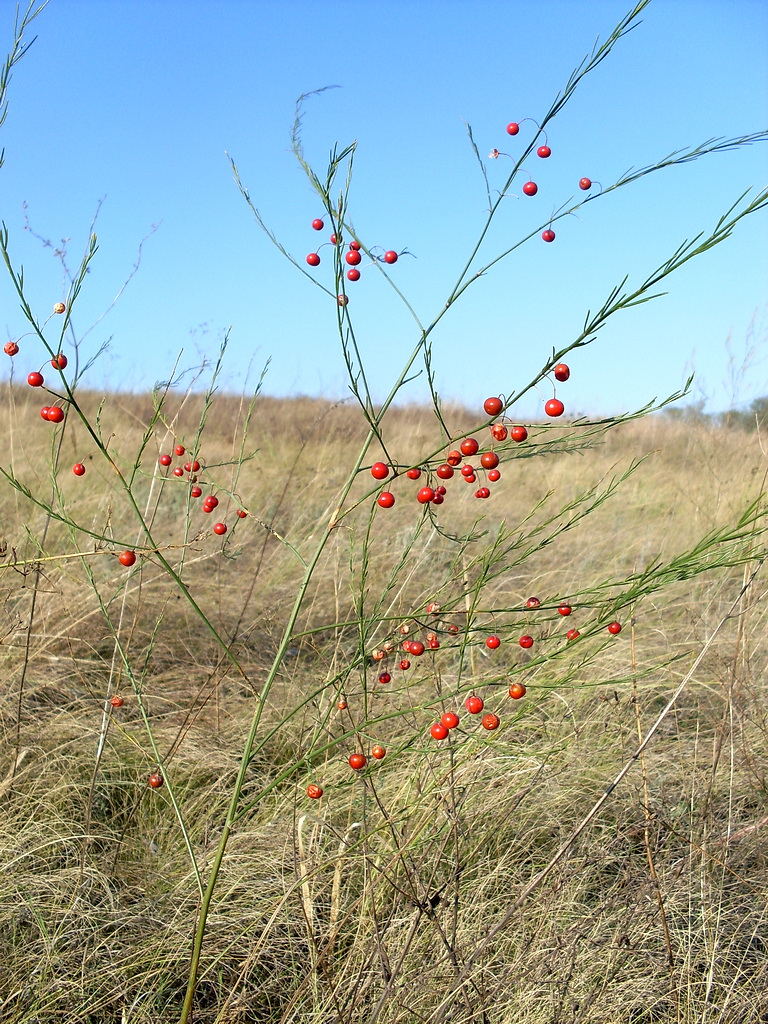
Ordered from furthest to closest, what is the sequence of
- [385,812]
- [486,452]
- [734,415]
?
[734,415] → [385,812] → [486,452]

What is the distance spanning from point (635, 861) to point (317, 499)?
3355 mm

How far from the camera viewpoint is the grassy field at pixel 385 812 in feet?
4.15

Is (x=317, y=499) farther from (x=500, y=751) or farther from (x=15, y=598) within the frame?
(x=500, y=751)

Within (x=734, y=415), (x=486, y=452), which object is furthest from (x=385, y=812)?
(x=734, y=415)

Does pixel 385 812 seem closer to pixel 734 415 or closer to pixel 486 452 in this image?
pixel 486 452

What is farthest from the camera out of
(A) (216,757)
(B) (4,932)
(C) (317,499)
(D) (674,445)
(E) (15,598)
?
(D) (674,445)

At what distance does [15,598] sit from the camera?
2787mm

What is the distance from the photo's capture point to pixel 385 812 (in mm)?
1221

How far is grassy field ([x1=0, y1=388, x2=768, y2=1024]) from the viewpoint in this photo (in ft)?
4.15

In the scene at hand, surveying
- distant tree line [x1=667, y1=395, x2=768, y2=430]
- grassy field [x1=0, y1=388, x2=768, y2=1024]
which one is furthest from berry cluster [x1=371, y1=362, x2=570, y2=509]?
distant tree line [x1=667, y1=395, x2=768, y2=430]

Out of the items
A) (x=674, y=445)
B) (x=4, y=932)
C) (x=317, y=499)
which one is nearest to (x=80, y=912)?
(x=4, y=932)

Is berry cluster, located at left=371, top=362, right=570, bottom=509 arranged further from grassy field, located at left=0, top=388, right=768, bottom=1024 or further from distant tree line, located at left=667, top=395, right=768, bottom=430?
distant tree line, located at left=667, top=395, right=768, bottom=430

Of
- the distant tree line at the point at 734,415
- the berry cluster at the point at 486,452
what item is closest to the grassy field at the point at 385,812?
the berry cluster at the point at 486,452

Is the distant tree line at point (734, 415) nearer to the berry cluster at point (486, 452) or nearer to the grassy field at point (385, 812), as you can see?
the grassy field at point (385, 812)
